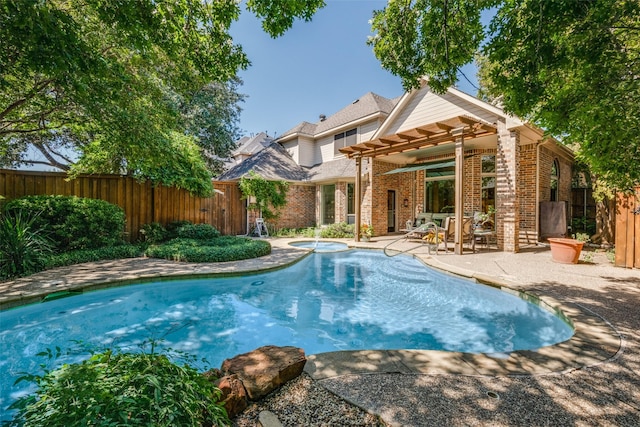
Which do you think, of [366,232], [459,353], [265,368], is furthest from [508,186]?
[265,368]

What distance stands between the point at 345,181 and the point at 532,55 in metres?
11.8

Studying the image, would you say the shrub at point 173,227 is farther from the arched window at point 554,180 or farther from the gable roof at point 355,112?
the arched window at point 554,180

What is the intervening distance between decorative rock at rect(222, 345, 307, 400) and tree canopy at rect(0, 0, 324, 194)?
402 centimetres

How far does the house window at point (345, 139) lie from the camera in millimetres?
16406

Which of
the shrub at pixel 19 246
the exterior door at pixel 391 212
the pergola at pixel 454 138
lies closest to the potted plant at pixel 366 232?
the exterior door at pixel 391 212

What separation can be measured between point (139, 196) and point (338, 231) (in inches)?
336

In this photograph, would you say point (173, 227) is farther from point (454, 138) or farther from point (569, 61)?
point (569, 61)

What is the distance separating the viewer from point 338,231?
558 inches

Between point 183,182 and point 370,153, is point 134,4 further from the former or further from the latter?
point 370,153

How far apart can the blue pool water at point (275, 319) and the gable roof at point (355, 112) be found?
11.1m

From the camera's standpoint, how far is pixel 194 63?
536cm

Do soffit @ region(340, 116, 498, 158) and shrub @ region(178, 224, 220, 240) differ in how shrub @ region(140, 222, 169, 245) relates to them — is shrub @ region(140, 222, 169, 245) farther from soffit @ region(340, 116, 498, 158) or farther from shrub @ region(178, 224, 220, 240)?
soffit @ region(340, 116, 498, 158)

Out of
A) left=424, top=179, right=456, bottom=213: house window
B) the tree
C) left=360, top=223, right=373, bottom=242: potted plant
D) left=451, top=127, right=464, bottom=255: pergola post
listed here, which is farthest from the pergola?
the tree

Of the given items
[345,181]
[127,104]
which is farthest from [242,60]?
[345,181]
